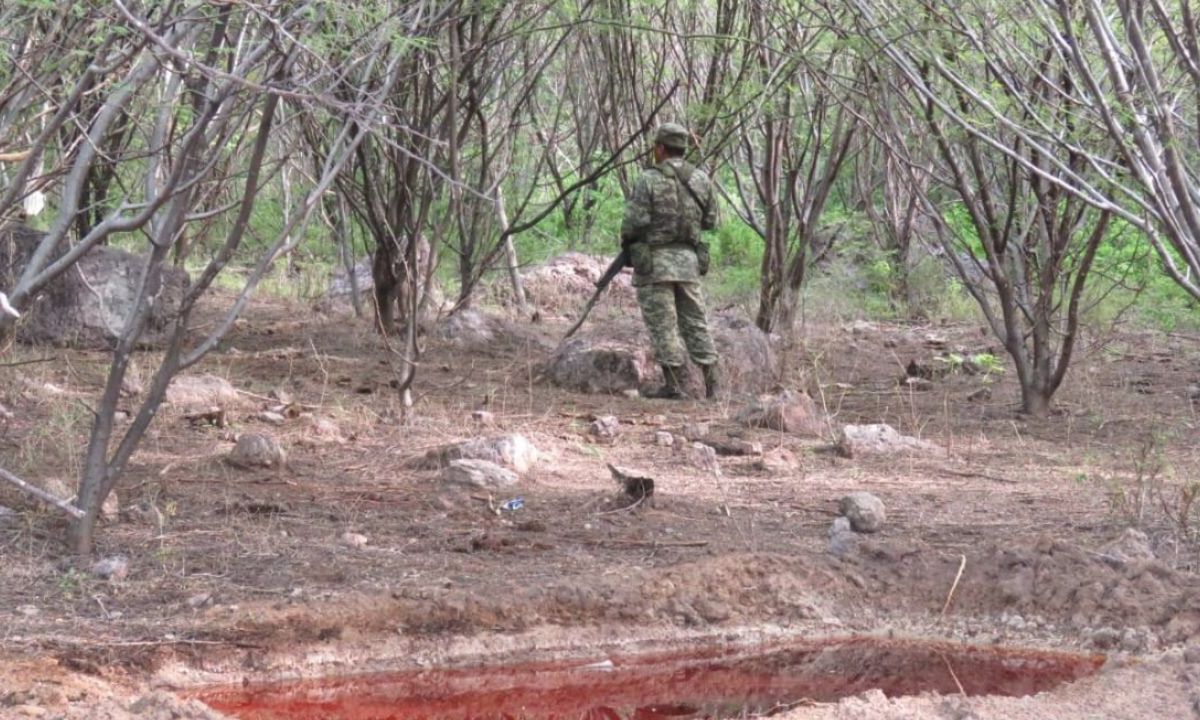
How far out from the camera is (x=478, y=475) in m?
5.57

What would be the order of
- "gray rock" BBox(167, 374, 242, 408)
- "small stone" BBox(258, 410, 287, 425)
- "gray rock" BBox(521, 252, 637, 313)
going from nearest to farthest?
1. "small stone" BBox(258, 410, 287, 425)
2. "gray rock" BBox(167, 374, 242, 408)
3. "gray rock" BBox(521, 252, 637, 313)

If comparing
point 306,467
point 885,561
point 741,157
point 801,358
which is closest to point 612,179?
point 741,157

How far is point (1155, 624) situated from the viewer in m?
4.21

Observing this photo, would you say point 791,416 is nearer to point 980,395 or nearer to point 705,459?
point 705,459

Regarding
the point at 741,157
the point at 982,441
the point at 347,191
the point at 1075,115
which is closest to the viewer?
the point at 1075,115

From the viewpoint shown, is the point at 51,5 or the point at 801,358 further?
the point at 801,358

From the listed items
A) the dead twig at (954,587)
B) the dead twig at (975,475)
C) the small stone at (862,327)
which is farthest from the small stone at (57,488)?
the small stone at (862,327)

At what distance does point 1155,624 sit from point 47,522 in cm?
355

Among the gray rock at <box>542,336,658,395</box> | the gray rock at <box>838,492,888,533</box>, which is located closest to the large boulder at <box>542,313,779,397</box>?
the gray rock at <box>542,336,658,395</box>

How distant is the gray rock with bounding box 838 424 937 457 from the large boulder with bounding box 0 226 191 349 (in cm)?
455

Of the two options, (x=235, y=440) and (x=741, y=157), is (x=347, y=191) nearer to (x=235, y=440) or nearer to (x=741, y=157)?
(x=235, y=440)

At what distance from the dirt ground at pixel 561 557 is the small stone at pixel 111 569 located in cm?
4

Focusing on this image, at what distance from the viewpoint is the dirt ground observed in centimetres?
379

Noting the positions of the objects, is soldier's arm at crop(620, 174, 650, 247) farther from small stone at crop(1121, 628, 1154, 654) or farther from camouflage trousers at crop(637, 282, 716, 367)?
small stone at crop(1121, 628, 1154, 654)
